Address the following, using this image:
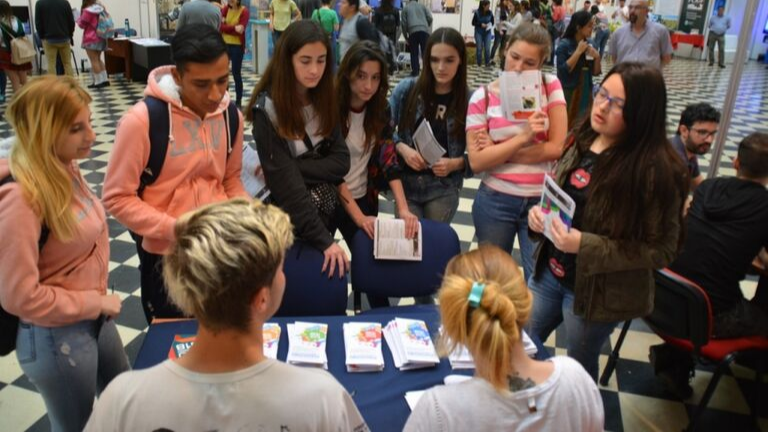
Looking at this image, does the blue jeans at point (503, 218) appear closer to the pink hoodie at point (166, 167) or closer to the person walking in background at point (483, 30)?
the pink hoodie at point (166, 167)

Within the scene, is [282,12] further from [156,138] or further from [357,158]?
[156,138]

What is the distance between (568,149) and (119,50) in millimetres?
10865

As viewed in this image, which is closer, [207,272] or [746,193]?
[207,272]

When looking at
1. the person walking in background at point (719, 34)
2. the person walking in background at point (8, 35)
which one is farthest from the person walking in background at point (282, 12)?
the person walking in background at point (719, 34)

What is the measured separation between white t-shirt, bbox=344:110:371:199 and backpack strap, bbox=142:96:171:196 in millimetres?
920

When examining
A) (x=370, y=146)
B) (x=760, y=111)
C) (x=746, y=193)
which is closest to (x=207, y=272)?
(x=370, y=146)

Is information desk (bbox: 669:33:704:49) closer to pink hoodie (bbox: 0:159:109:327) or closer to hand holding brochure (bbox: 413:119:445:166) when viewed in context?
hand holding brochure (bbox: 413:119:445:166)

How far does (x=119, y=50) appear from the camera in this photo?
1088cm

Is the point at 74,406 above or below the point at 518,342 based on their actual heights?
below

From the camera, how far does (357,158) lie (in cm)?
276

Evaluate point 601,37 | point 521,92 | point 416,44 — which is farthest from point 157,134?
point 601,37

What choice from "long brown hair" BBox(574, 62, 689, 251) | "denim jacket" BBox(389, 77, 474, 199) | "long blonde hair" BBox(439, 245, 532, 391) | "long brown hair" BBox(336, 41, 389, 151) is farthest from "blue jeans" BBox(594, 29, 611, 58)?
"long blonde hair" BBox(439, 245, 532, 391)

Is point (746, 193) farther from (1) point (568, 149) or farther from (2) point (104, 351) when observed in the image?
(2) point (104, 351)

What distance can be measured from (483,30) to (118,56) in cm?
848
